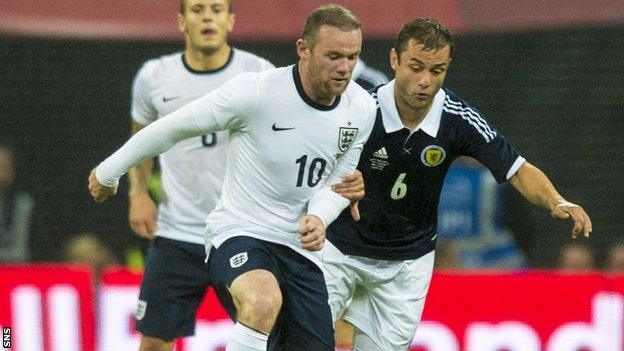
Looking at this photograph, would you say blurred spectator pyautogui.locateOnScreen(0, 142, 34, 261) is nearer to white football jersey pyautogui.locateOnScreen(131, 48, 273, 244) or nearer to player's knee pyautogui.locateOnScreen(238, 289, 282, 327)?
white football jersey pyautogui.locateOnScreen(131, 48, 273, 244)

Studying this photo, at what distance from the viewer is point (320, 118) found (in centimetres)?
558

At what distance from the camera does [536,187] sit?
19.7ft

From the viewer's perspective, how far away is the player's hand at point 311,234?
532 centimetres

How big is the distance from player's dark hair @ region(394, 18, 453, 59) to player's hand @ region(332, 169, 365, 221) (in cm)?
57

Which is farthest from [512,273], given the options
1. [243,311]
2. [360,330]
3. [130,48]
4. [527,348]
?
[130,48]

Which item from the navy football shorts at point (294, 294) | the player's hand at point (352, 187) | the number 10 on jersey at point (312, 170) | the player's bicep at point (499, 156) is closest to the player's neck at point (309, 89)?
the number 10 on jersey at point (312, 170)

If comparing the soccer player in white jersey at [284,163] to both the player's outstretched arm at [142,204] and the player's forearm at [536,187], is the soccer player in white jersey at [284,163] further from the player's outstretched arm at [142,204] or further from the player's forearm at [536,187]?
the player's outstretched arm at [142,204]

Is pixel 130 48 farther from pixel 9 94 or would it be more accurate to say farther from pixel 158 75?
pixel 158 75

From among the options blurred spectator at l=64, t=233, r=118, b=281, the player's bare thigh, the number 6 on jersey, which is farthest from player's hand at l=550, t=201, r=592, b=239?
blurred spectator at l=64, t=233, r=118, b=281

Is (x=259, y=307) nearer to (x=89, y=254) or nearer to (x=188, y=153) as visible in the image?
(x=188, y=153)

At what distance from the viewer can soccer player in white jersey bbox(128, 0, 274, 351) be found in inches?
260

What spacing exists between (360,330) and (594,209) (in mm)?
4846

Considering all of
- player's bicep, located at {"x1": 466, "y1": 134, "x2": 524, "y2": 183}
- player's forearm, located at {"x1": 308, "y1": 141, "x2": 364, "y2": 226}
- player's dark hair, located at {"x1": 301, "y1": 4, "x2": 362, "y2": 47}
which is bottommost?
player's forearm, located at {"x1": 308, "y1": 141, "x2": 364, "y2": 226}

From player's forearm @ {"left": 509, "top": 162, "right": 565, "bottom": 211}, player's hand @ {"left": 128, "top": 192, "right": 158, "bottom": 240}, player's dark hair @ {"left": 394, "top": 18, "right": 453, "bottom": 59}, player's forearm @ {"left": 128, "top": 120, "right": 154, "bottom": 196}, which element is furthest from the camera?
player's forearm @ {"left": 128, "top": 120, "right": 154, "bottom": 196}
